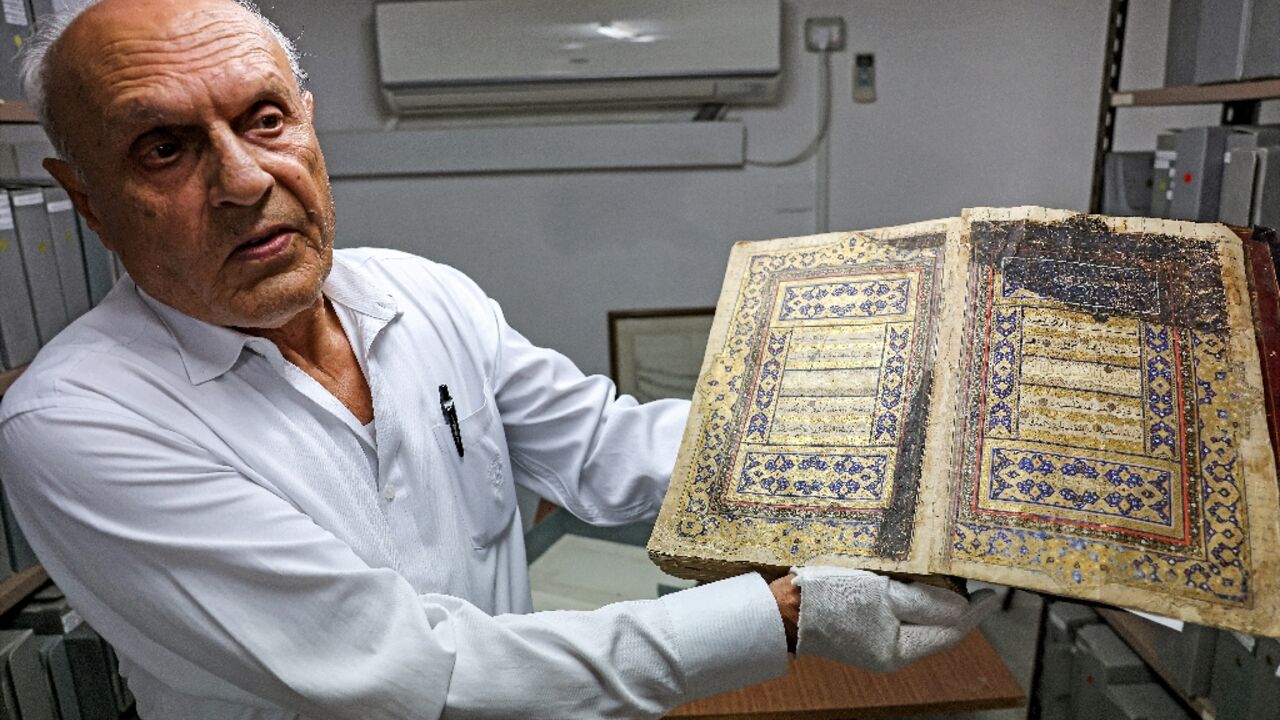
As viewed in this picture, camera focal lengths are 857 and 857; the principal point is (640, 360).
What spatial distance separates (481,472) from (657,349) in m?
1.71

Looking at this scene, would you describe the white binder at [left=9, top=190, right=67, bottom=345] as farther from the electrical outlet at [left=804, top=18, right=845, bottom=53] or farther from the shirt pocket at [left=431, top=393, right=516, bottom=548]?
the electrical outlet at [left=804, top=18, right=845, bottom=53]

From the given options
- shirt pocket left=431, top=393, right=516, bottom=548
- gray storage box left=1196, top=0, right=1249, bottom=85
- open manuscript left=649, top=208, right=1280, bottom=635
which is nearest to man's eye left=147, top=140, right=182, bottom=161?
shirt pocket left=431, top=393, right=516, bottom=548

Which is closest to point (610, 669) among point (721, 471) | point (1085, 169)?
point (721, 471)

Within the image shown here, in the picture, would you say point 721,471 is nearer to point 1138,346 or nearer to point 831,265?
point 831,265

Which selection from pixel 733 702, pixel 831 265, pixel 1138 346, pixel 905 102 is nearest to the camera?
pixel 1138 346

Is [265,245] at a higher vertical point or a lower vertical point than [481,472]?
higher

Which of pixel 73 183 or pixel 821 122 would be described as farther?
pixel 821 122

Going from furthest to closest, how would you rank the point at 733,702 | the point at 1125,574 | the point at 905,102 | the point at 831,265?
1. the point at 905,102
2. the point at 733,702
3. the point at 831,265
4. the point at 1125,574

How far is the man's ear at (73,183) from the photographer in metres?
0.84

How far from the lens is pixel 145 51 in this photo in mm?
780

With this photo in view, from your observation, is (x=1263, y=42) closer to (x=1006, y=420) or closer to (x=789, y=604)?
(x=1006, y=420)

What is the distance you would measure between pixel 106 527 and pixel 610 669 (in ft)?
1.49

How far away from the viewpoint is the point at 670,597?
2.72ft

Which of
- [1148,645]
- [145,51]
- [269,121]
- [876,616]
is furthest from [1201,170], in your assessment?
[145,51]
